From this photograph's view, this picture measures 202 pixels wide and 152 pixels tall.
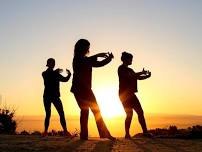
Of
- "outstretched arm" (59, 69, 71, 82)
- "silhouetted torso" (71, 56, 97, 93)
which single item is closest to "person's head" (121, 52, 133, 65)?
"outstretched arm" (59, 69, 71, 82)

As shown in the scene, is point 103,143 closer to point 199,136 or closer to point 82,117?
point 82,117

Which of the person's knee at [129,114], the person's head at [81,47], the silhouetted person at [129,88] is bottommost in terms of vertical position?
the person's knee at [129,114]

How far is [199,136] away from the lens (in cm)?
1481

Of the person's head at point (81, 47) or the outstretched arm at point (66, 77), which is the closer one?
the person's head at point (81, 47)

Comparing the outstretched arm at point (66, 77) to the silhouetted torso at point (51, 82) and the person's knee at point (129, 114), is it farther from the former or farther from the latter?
the person's knee at point (129, 114)

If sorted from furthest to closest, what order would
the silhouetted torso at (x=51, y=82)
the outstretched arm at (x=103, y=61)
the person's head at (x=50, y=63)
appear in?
1. the person's head at (x=50, y=63)
2. the silhouetted torso at (x=51, y=82)
3. the outstretched arm at (x=103, y=61)

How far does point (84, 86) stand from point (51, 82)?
8.49 feet

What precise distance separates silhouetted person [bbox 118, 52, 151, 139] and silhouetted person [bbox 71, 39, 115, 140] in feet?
6.26

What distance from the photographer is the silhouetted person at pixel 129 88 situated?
43.0ft

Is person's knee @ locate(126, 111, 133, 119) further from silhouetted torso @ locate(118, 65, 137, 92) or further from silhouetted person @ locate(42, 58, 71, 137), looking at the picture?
silhouetted person @ locate(42, 58, 71, 137)

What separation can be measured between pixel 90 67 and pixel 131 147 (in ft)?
8.76

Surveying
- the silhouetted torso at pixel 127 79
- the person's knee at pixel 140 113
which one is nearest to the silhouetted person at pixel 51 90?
the silhouetted torso at pixel 127 79

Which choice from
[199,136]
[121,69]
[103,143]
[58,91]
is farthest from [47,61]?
[199,136]

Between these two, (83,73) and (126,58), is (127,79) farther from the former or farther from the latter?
(83,73)
